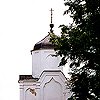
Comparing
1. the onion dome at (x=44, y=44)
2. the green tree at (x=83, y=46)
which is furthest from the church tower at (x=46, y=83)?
the green tree at (x=83, y=46)

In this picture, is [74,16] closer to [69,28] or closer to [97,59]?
[69,28]

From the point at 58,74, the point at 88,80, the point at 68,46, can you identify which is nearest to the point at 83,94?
the point at 88,80

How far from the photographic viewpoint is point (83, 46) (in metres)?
16.7

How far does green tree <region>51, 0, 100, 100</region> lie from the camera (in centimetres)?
1670

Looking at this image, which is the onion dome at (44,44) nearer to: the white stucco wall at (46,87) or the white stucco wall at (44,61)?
the white stucco wall at (44,61)

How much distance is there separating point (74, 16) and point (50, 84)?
54.2ft

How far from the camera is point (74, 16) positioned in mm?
17562

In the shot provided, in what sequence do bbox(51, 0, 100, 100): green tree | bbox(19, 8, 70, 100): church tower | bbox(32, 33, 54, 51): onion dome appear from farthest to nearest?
bbox(32, 33, 54, 51): onion dome
bbox(19, 8, 70, 100): church tower
bbox(51, 0, 100, 100): green tree

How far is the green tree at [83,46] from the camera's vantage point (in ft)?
54.8

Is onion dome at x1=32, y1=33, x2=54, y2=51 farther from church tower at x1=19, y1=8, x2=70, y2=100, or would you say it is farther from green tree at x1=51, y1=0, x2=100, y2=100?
green tree at x1=51, y1=0, x2=100, y2=100

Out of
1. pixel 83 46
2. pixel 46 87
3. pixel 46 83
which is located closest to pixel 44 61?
pixel 46 83

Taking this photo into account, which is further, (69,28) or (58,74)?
(58,74)

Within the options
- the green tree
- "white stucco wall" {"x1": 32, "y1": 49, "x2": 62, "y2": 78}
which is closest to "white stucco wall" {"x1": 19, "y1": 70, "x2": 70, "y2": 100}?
"white stucco wall" {"x1": 32, "y1": 49, "x2": 62, "y2": 78}

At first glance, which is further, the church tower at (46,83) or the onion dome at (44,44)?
the onion dome at (44,44)
